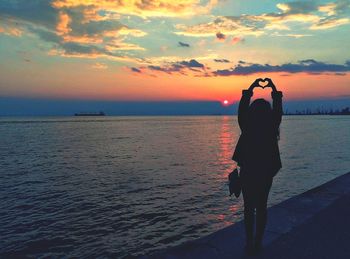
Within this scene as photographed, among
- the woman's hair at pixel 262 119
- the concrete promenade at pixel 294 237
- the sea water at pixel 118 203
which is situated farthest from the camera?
the sea water at pixel 118 203

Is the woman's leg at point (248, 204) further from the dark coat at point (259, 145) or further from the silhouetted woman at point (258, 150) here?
the dark coat at point (259, 145)

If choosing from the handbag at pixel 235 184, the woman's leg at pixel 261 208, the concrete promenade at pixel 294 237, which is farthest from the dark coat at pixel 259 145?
the concrete promenade at pixel 294 237

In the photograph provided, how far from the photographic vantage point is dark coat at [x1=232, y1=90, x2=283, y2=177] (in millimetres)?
4371

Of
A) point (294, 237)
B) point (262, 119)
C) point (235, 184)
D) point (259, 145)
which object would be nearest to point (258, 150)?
point (259, 145)

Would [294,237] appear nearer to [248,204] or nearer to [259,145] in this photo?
[248,204]

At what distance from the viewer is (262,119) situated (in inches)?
171

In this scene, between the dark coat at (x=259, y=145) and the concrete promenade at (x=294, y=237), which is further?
the concrete promenade at (x=294, y=237)

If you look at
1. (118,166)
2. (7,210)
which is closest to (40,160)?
(118,166)

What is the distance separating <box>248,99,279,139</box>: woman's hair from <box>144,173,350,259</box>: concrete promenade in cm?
189

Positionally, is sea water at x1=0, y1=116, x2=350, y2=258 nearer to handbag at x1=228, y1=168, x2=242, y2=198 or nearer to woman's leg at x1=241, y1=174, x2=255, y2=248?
woman's leg at x1=241, y1=174, x2=255, y2=248

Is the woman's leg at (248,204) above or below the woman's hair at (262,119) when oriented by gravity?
below

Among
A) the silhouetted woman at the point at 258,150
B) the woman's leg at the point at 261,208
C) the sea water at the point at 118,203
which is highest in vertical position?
the silhouetted woman at the point at 258,150

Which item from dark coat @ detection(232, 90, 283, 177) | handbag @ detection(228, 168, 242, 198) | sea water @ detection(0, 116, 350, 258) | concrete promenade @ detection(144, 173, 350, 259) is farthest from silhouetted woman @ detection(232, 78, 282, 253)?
sea water @ detection(0, 116, 350, 258)

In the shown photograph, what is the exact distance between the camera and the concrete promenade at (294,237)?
14.9 feet
